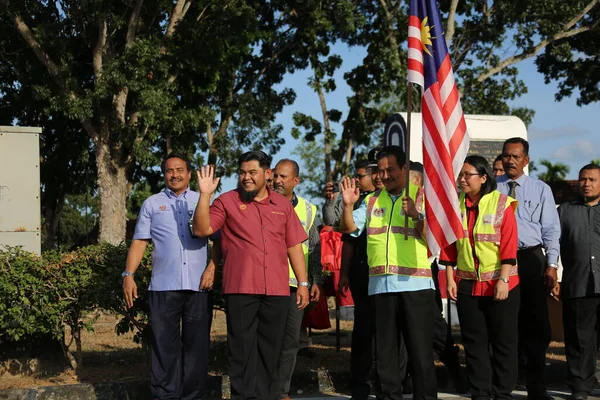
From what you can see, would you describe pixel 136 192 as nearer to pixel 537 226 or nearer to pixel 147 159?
pixel 147 159

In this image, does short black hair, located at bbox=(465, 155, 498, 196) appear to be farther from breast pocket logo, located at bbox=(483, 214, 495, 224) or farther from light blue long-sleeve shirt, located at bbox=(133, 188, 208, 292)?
light blue long-sleeve shirt, located at bbox=(133, 188, 208, 292)

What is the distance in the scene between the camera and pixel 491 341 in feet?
22.1

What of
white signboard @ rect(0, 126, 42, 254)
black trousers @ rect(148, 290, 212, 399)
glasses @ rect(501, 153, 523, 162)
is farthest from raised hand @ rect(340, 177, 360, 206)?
white signboard @ rect(0, 126, 42, 254)

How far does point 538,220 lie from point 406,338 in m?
1.72

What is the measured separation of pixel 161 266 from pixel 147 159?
50.1 feet

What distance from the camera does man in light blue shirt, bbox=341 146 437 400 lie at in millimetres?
6270

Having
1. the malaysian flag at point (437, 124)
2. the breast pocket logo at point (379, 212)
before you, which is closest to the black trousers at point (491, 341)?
the malaysian flag at point (437, 124)

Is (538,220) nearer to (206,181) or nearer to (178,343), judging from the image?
(206,181)

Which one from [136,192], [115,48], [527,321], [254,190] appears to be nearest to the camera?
[254,190]

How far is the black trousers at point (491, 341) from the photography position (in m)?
6.61

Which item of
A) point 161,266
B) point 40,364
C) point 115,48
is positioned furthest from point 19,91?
point 161,266

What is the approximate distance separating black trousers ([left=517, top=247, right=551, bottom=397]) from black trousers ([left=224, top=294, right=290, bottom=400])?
206cm

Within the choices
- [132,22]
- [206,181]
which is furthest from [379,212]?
[132,22]

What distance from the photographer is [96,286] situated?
24.3 ft
